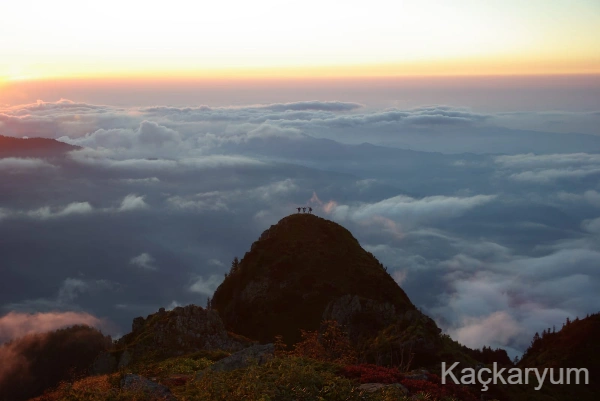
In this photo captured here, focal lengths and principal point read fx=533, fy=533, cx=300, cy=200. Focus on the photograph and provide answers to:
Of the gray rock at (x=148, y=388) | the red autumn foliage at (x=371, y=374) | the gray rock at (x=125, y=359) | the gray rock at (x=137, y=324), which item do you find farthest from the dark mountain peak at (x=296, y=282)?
the gray rock at (x=148, y=388)

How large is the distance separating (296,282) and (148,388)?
5837cm

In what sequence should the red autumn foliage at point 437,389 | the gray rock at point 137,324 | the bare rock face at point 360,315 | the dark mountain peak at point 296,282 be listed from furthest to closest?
the dark mountain peak at point 296,282 → the bare rock face at point 360,315 → the gray rock at point 137,324 → the red autumn foliage at point 437,389

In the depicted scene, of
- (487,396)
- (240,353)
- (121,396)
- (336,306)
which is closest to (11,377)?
(336,306)

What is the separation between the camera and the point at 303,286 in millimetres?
78250

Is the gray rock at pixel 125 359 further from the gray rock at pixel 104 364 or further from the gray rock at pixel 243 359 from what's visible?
the gray rock at pixel 243 359

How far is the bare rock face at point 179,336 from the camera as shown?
43250 millimetres

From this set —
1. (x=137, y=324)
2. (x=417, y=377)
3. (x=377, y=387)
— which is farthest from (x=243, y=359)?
(x=137, y=324)

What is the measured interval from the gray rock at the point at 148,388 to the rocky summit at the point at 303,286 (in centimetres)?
4109

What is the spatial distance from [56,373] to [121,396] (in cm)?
4146

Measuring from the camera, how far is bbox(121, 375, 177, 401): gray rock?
2037 cm

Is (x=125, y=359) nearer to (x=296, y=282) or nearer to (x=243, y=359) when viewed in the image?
(x=243, y=359)

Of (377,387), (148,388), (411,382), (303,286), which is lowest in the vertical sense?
(148,388)

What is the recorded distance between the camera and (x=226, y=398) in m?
20.1

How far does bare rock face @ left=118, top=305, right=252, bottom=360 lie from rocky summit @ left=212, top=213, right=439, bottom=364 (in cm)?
1843
